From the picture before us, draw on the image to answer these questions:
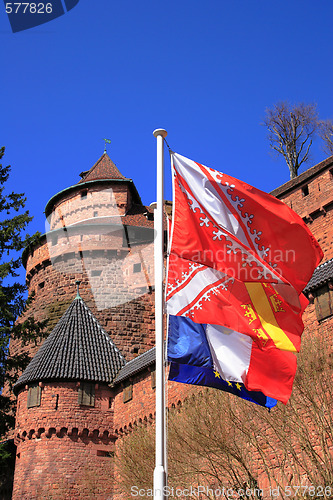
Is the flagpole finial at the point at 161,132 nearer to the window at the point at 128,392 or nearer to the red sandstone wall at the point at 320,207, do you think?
the window at the point at 128,392

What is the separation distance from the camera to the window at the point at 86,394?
20.0 m

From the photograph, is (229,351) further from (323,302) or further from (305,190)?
(305,190)

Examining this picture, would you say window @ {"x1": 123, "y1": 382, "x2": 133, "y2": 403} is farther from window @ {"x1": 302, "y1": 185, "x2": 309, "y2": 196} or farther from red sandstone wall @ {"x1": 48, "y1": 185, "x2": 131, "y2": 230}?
red sandstone wall @ {"x1": 48, "y1": 185, "x2": 131, "y2": 230}

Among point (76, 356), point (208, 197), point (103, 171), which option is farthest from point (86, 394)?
point (103, 171)

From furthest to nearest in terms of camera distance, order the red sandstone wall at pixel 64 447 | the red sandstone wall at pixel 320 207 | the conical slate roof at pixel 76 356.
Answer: the red sandstone wall at pixel 320 207 → the conical slate roof at pixel 76 356 → the red sandstone wall at pixel 64 447

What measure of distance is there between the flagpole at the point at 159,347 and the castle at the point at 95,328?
682cm

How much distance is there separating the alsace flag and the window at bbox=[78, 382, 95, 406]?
12.9m

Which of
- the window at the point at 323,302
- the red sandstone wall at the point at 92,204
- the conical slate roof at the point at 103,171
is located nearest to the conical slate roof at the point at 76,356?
the red sandstone wall at the point at 92,204

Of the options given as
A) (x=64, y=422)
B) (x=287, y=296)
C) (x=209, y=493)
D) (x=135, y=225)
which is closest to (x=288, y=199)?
(x=135, y=225)

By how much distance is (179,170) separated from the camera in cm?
780

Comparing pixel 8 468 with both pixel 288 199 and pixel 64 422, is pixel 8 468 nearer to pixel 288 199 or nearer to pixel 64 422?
pixel 64 422

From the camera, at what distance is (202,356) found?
752cm

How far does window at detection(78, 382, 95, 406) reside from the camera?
65.6 feet

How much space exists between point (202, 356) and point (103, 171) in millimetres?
27015
